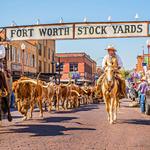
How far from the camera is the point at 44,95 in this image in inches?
952

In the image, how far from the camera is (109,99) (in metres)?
16.6

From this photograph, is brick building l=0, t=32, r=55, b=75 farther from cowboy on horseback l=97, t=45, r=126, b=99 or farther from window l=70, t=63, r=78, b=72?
cowboy on horseback l=97, t=45, r=126, b=99

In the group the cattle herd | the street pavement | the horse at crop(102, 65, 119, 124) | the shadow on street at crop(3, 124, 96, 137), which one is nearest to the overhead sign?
the cattle herd

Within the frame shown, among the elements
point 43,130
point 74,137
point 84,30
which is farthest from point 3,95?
point 84,30

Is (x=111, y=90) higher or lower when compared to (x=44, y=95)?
higher

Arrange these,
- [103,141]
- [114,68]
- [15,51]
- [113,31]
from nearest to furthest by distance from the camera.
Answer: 1. [103,141]
2. [114,68]
3. [113,31]
4. [15,51]

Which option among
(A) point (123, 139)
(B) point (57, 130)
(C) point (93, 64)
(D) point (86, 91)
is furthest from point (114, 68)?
(C) point (93, 64)

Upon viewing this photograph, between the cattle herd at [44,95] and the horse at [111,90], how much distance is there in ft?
3.33

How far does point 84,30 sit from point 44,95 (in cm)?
488

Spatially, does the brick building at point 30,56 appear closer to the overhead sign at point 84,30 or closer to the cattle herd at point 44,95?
the cattle herd at point 44,95

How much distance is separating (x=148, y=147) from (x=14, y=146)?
116 inches

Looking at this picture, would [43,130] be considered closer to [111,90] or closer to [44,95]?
[111,90]

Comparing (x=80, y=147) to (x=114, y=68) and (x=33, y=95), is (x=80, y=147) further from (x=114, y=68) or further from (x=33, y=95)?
(x=33, y=95)

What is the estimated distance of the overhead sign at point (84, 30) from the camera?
20.5 meters
